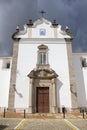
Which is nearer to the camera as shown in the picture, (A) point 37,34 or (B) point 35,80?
(B) point 35,80

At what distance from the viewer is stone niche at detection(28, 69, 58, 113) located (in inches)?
744

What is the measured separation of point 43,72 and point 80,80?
4.94 m

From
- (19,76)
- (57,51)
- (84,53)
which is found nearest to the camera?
(19,76)

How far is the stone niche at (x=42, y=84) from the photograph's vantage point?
18897 mm

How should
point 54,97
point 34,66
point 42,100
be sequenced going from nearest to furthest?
point 54,97
point 42,100
point 34,66

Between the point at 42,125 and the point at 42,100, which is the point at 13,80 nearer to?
the point at 42,100

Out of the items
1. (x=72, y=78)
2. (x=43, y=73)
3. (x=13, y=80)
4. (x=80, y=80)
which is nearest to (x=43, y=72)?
(x=43, y=73)

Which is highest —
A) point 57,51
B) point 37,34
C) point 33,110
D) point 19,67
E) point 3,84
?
point 37,34

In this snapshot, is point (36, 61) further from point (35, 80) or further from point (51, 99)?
point (51, 99)

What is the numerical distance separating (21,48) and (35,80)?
435cm

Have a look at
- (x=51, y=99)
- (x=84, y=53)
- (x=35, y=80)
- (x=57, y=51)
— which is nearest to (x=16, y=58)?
(x=35, y=80)

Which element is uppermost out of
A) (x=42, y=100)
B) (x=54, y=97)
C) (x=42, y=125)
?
(x=54, y=97)

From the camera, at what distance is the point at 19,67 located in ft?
67.1

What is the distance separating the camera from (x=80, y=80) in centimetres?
2181
